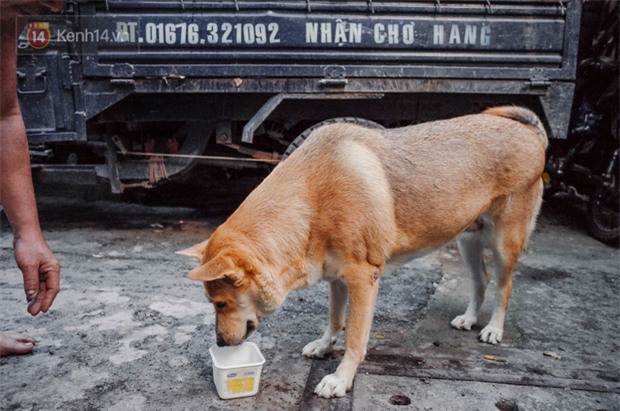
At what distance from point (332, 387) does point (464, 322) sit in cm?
143

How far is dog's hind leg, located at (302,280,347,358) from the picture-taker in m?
3.68

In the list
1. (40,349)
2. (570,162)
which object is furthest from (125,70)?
(570,162)

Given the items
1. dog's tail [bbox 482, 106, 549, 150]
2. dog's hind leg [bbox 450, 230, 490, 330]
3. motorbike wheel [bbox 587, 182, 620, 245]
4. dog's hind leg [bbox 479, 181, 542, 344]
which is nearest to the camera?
dog's hind leg [bbox 479, 181, 542, 344]

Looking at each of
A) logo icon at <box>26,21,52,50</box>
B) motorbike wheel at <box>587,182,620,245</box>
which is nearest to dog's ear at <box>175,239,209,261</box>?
logo icon at <box>26,21,52,50</box>

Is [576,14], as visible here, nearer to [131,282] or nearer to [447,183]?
[447,183]

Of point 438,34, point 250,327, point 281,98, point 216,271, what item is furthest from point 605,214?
point 216,271

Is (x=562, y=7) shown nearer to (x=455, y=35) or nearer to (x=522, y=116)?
(x=455, y=35)

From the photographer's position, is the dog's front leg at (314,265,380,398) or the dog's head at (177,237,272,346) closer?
the dog's head at (177,237,272,346)

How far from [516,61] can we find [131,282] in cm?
430

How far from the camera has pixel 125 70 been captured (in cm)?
570

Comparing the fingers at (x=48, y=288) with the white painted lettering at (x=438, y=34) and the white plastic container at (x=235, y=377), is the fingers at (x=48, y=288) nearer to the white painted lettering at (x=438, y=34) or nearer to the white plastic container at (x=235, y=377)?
the white plastic container at (x=235, y=377)

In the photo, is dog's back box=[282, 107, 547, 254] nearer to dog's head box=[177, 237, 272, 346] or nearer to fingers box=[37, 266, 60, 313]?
dog's head box=[177, 237, 272, 346]

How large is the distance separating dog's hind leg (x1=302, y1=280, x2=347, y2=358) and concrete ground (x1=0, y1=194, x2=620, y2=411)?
0.09 m

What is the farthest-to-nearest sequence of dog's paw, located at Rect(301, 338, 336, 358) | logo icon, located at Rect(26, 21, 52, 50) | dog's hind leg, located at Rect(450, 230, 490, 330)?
logo icon, located at Rect(26, 21, 52, 50), dog's hind leg, located at Rect(450, 230, 490, 330), dog's paw, located at Rect(301, 338, 336, 358)
